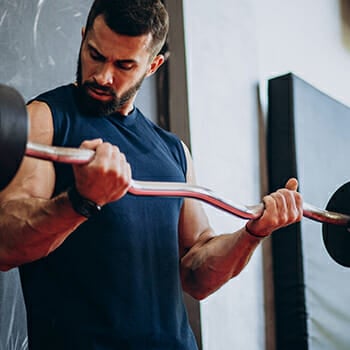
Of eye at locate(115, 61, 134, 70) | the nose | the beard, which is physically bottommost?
the beard

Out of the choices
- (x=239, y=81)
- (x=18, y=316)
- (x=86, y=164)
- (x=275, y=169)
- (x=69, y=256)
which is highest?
(x=239, y=81)

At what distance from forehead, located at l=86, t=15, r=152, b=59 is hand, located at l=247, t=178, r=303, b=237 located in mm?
411

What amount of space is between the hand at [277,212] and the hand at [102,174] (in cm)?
40

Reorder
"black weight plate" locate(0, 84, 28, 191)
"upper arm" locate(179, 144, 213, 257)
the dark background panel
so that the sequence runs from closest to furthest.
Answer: "black weight plate" locate(0, 84, 28, 191) → "upper arm" locate(179, 144, 213, 257) → the dark background panel

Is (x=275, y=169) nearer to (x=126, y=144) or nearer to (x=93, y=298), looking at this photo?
(x=126, y=144)

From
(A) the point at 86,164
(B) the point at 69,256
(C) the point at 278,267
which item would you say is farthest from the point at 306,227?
(A) the point at 86,164

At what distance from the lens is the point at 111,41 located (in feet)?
4.23

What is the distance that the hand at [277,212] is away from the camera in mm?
1288

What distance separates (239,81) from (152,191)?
1300mm

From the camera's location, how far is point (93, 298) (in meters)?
1.15

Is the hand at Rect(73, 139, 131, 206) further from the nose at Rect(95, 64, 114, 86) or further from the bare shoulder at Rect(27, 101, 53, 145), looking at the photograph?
the nose at Rect(95, 64, 114, 86)

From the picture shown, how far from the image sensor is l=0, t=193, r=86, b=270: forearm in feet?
3.27

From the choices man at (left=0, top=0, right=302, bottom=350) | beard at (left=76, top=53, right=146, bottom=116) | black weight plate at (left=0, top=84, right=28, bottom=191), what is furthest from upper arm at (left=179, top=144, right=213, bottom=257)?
black weight plate at (left=0, top=84, right=28, bottom=191)

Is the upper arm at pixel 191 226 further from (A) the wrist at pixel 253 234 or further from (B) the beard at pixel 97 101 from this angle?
(B) the beard at pixel 97 101
